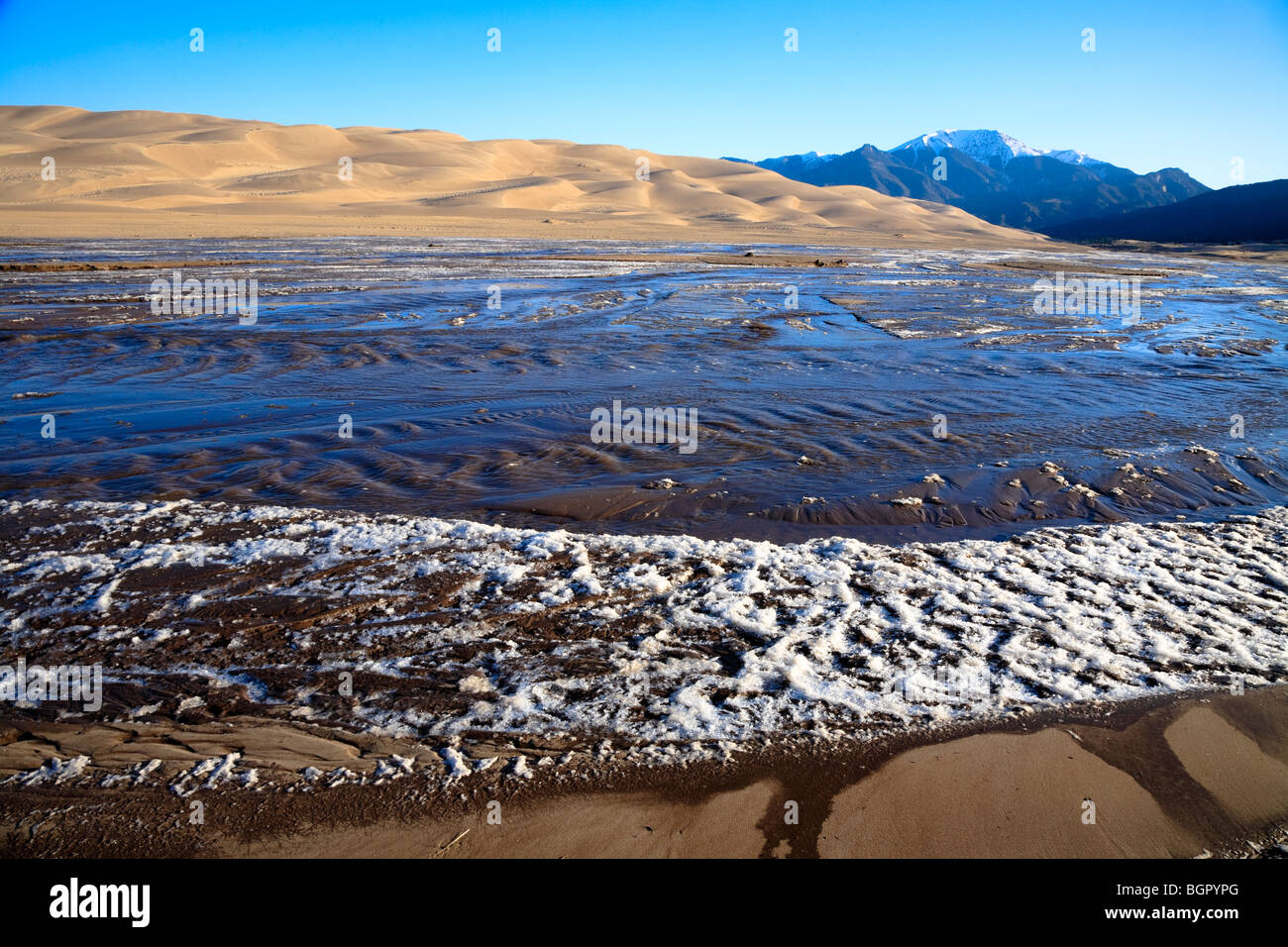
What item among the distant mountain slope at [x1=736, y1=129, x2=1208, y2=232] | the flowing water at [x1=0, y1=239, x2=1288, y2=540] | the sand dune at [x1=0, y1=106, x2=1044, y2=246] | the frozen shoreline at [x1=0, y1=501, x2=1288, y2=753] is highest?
the distant mountain slope at [x1=736, y1=129, x2=1208, y2=232]

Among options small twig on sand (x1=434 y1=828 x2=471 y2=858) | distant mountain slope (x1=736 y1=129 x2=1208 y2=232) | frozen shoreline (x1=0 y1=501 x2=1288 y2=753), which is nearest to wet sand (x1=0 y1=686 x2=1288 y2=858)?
Answer: small twig on sand (x1=434 y1=828 x2=471 y2=858)

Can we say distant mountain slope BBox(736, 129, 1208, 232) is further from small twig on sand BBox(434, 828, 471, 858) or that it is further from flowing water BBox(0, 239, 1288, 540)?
small twig on sand BBox(434, 828, 471, 858)

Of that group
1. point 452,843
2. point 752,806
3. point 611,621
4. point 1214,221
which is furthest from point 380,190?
point 1214,221

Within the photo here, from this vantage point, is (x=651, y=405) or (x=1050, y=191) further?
(x=1050, y=191)

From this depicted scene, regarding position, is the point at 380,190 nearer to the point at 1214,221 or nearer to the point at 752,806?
the point at 752,806

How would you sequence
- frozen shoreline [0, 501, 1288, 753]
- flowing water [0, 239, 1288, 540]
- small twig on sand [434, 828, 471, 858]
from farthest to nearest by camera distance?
flowing water [0, 239, 1288, 540] → frozen shoreline [0, 501, 1288, 753] → small twig on sand [434, 828, 471, 858]
